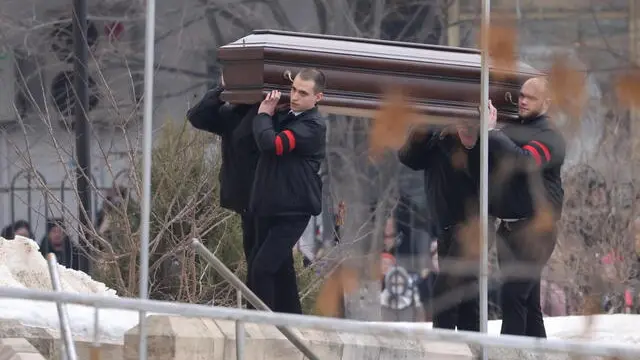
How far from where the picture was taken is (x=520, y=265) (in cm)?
848

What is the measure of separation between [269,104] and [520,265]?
1523 mm

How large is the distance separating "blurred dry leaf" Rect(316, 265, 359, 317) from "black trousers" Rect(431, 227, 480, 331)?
1.72 meters

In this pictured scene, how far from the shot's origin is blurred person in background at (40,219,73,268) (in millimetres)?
11316

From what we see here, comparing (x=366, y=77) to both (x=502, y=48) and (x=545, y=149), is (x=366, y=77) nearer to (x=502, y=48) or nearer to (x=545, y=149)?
(x=502, y=48)

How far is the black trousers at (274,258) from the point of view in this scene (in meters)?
8.51

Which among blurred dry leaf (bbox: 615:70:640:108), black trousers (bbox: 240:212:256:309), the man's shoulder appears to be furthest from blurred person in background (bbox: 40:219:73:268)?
blurred dry leaf (bbox: 615:70:640:108)

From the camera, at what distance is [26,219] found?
14.5 meters

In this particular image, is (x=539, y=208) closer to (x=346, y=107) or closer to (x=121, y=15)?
(x=346, y=107)

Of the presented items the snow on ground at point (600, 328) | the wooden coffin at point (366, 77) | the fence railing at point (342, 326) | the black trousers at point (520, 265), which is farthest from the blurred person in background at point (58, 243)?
the fence railing at point (342, 326)

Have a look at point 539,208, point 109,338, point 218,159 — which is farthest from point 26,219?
point 109,338

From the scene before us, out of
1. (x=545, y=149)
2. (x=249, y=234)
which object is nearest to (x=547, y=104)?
(x=545, y=149)

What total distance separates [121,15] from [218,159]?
890cm

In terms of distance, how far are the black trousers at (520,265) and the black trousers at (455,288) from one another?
195 millimetres

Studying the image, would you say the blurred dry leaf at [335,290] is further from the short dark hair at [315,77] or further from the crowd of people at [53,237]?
the short dark hair at [315,77]
